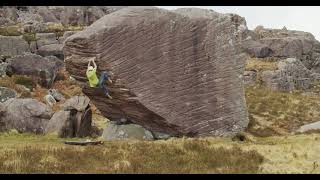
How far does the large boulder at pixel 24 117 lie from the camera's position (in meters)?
39.3

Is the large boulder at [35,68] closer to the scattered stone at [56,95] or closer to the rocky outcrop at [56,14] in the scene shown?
the scattered stone at [56,95]

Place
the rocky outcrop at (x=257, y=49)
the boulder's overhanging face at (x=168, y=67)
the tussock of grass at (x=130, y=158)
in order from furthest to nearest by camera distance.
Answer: the rocky outcrop at (x=257, y=49)
the boulder's overhanging face at (x=168, y=67)
the tussock of grass at (x=130, y=158)

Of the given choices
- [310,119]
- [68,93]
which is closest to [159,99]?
[310,119]

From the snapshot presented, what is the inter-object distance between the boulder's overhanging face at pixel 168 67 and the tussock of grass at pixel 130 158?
449 centimetres

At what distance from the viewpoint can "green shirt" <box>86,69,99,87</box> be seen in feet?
95.8

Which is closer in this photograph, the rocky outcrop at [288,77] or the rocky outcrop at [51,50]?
the rocky outcrop at [288,77]

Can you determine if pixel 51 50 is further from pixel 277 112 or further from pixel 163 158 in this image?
pixel 163 158

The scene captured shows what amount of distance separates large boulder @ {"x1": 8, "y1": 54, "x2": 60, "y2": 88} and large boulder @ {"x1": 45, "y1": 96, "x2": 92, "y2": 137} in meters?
28.3

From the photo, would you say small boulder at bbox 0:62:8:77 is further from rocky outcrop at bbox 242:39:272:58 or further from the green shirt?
rocky outcrop at bbox 242:39:272:58

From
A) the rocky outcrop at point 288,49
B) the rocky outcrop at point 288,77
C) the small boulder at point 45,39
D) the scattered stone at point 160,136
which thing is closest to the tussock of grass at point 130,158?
the scattered stone at point 160,136

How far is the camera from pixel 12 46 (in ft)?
276

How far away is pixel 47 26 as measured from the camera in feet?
365
